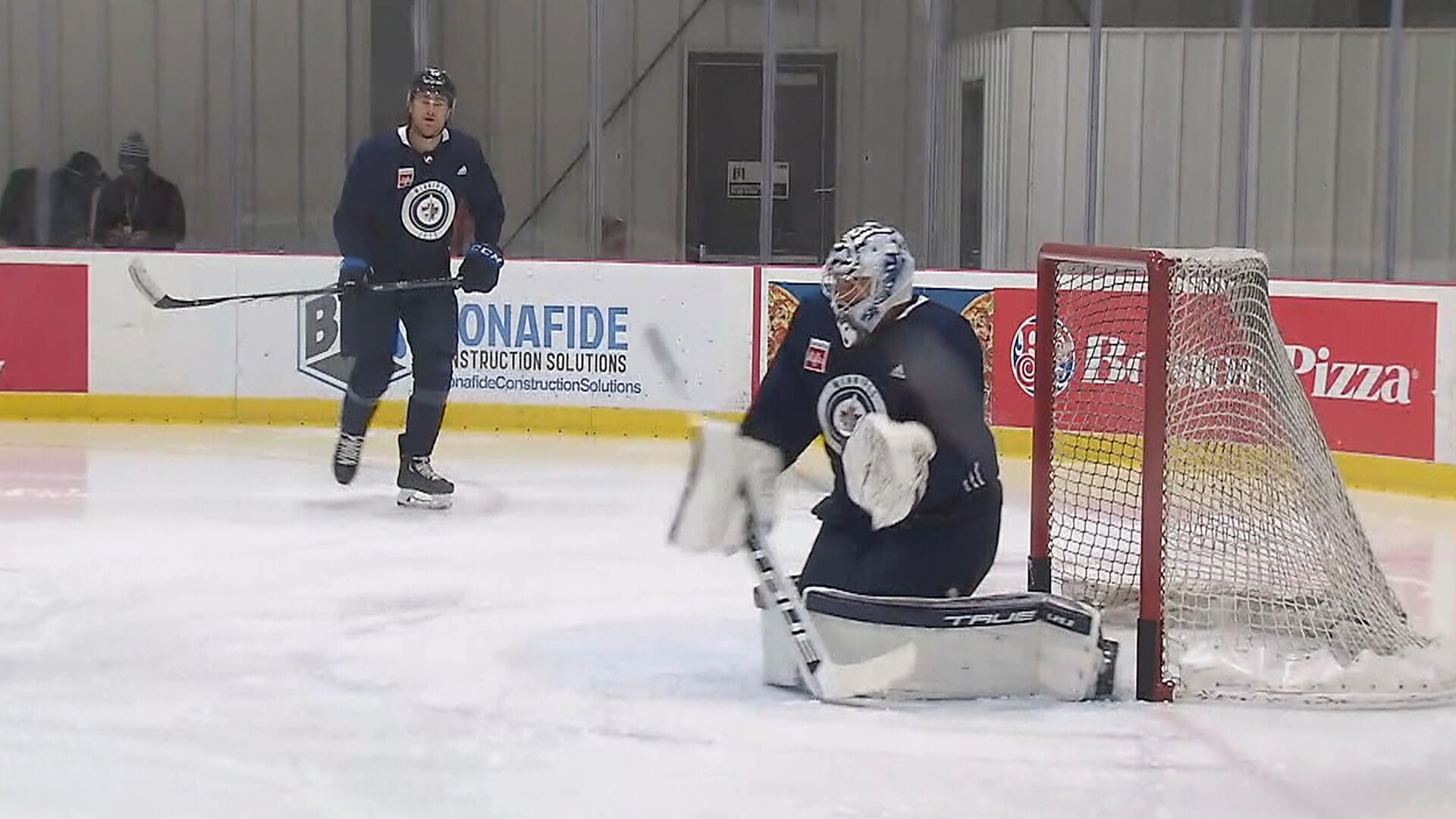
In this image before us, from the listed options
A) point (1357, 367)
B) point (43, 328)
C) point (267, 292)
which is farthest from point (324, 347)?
point (1357, 367)

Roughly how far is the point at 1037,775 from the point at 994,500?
749 millimetres

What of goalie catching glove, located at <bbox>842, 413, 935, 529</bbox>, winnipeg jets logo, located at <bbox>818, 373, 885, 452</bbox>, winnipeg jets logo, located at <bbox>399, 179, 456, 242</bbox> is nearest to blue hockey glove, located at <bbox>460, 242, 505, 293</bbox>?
winnipeg jets logo, located at <bbox>399, 179, 456, 242</bbox>

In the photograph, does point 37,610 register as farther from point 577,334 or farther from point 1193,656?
point 577,334

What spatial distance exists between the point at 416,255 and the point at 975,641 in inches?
115

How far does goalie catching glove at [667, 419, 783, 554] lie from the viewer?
146 inches

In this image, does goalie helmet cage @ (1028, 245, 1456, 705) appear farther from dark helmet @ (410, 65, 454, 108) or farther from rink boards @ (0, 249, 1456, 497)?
rink boards @ (0, 249, 1456, 497)

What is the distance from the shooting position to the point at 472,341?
836cm

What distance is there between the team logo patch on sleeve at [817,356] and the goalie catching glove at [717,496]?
0.64ft

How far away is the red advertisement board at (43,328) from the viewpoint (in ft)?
27.8

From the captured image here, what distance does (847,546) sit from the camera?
3900 millimetres

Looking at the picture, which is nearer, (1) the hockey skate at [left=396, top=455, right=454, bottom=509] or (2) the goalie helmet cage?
(2) the goalie helmet cage

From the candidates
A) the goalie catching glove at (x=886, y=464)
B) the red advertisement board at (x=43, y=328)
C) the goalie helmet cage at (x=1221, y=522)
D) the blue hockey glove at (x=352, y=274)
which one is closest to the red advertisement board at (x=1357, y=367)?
the goalie helmet cage at (x=1221, y=522)

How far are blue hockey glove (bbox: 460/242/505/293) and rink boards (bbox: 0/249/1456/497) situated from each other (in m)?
1.97

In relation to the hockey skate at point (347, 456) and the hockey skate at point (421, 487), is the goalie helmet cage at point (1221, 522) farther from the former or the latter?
the hockey skate at point (347, 456)
